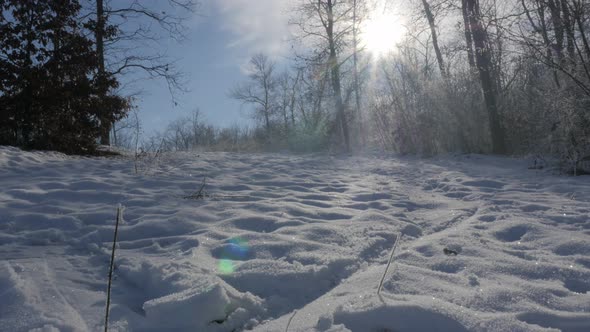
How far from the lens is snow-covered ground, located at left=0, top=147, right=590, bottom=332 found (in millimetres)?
1398

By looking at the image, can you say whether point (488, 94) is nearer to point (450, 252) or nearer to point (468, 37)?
point (468, 37)

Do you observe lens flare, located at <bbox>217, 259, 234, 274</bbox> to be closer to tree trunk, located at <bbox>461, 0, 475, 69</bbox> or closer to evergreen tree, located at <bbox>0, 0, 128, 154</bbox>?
evergreen tree, located at <bbox>0, 0, 128, 154</bbox>

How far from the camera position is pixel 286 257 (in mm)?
2123

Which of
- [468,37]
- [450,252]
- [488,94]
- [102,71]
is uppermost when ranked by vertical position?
[468,37]

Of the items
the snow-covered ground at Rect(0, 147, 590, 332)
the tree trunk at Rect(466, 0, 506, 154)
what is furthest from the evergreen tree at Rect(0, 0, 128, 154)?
the tree trunk at Rect(466, 0, 506, 154)

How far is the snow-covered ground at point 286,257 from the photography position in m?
1.40

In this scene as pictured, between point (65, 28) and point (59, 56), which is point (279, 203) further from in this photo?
point (65, 28)

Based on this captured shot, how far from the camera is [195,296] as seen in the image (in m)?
1.48

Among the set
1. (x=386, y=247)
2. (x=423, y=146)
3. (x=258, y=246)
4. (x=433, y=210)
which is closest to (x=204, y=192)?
(x=258, y=246)

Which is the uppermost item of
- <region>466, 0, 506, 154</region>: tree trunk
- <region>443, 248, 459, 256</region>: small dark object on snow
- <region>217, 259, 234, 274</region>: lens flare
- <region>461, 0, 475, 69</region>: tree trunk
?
<region>461, 0, 475, 69</region>: tree trunk

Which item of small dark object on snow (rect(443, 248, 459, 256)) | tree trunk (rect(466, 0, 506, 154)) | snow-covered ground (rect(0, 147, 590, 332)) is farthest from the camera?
tree trunk (rect(466, 0, 506, 154))

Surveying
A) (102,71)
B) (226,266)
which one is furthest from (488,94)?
(102,71)

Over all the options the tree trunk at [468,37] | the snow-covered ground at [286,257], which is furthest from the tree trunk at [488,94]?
the snow-covered ground at [286,257]

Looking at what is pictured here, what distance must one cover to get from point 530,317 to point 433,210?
87.4 inches
